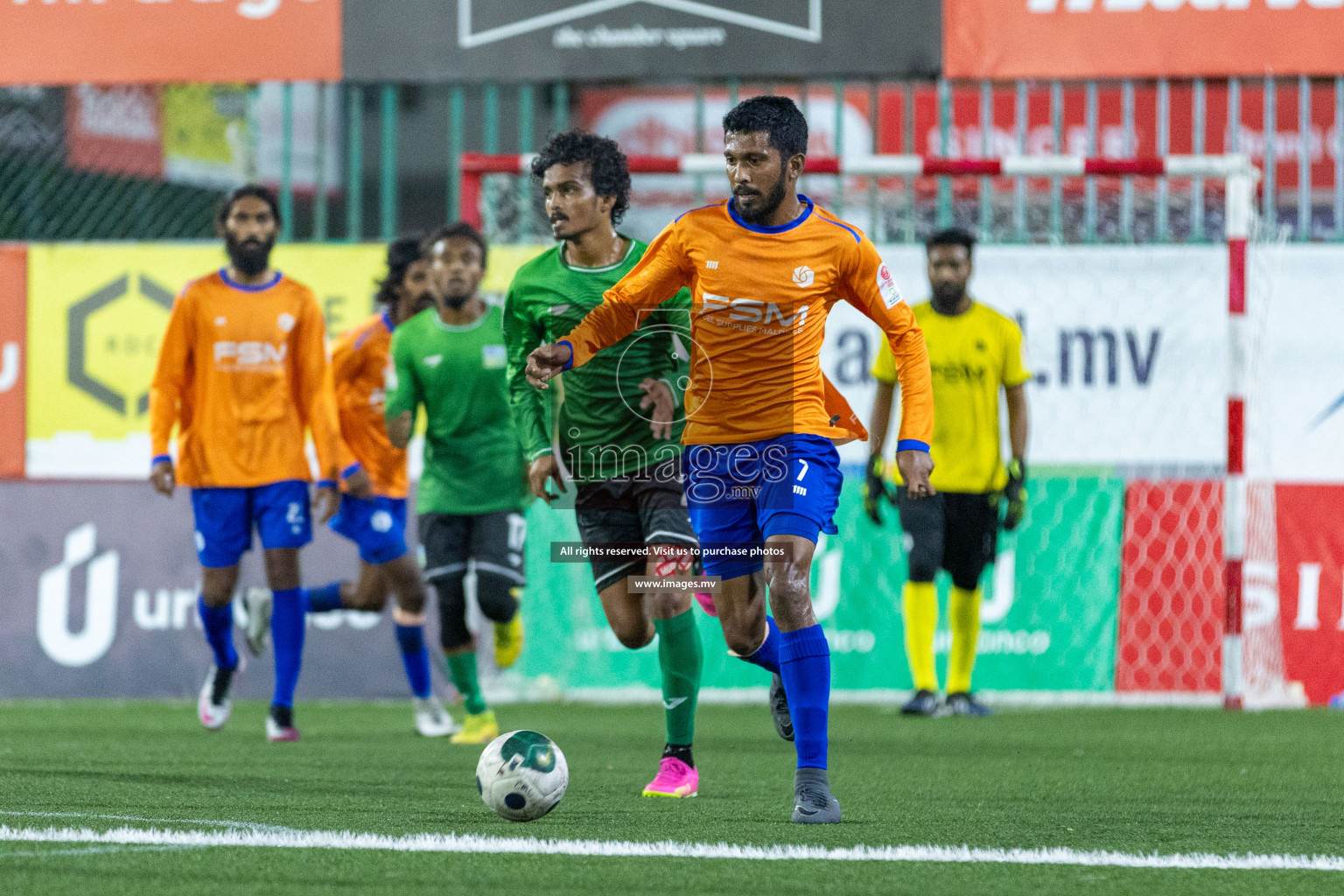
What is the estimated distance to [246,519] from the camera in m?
7.46

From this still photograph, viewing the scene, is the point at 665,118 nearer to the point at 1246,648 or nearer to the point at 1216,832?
the point at 1246,648

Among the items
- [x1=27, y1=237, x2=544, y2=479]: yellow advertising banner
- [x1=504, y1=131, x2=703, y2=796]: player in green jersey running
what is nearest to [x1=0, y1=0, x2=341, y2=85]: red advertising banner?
[x1=27, y1=237, x2=544, y2=479]: yellow advertising banner

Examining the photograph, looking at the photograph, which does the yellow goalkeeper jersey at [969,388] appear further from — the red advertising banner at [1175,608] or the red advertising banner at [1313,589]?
the red advertising banner at [1313,589]

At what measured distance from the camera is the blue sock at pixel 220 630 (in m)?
7.64

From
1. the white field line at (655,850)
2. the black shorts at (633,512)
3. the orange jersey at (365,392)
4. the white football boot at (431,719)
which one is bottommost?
the white football boot at (431,719)

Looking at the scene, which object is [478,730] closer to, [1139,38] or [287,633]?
[287,633]

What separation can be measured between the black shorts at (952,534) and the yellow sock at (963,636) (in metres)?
0.07

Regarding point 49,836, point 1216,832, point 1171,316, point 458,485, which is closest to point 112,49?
point 458,485

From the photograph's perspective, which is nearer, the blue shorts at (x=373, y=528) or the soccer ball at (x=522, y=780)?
the soccer ball at (x=522, y=780)

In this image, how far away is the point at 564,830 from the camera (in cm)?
443

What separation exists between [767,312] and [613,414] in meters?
0.91

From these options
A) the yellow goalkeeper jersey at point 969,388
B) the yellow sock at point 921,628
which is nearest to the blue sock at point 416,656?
the yellow sock at point 921,628

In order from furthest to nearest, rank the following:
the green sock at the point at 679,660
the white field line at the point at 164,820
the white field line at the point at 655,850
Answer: the green sock at the point at 679,660 < the white field line at the point at 164,820 < the white field line at the point at 655,850

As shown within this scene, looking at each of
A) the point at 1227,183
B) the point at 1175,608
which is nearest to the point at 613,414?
the point at 1175,608
